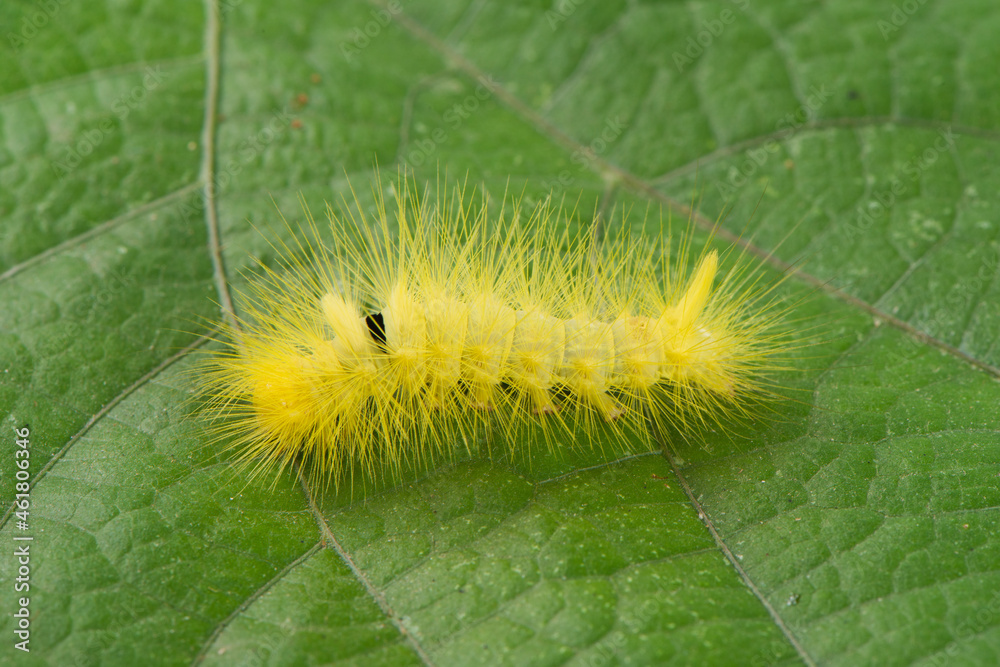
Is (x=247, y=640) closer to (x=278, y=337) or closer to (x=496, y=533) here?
(x=496, y=533)

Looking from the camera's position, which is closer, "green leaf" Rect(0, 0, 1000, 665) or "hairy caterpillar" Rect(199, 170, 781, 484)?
"green leaf" Rect(0, 0, 1000, 665)

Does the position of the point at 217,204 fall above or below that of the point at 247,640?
above

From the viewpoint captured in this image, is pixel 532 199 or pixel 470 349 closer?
pixel 470 349

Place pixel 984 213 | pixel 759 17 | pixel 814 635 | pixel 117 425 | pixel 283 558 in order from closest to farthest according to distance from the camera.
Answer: pixel 814 635
pixel 283 558
pixel 117 425
pixel 984 213
pixel 759 17

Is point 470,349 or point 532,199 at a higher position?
point 532,199

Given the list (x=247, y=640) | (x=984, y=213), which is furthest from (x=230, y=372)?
(x=984, y=213)
